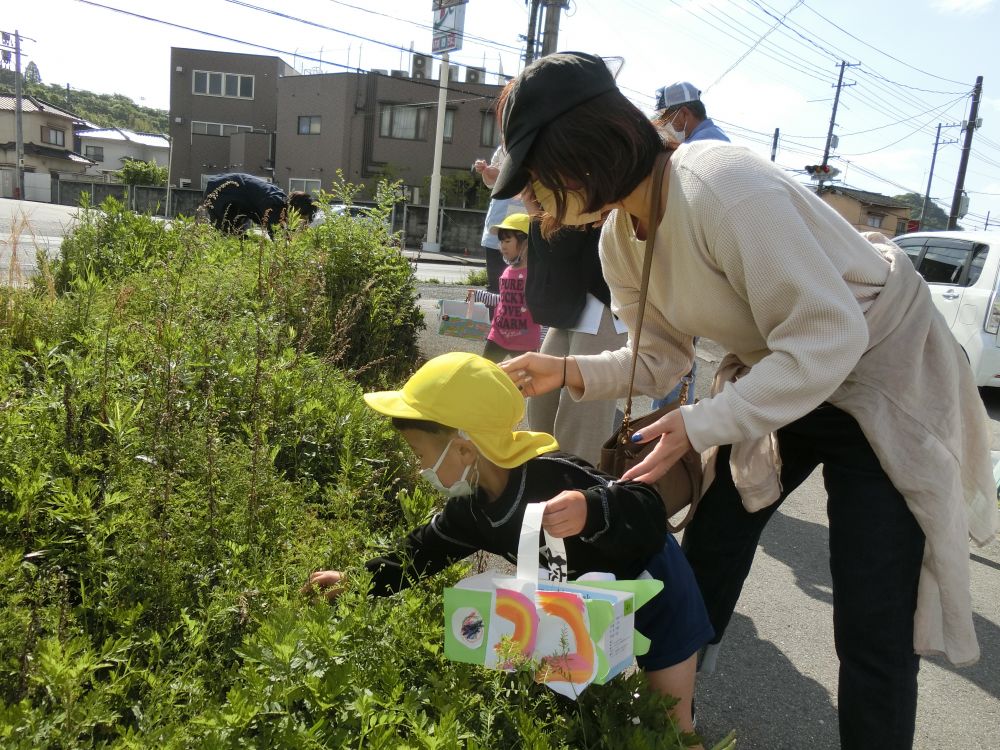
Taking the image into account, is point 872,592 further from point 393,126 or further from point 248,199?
point 393,126

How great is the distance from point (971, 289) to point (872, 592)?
26.4ft

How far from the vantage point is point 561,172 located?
1.76 metres

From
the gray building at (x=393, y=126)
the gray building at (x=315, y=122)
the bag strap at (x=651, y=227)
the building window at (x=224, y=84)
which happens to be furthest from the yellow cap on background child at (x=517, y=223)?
the building window at (x=224, y=84)

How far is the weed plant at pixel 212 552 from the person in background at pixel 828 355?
582 millimetres

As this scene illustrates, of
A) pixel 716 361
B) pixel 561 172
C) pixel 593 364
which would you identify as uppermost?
pixel 561 172

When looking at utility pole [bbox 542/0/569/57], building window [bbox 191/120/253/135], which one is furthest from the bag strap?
building window [bbox 191/120/253/135]

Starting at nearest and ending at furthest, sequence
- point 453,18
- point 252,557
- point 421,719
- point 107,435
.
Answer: point 421,719
point 252,557
point 107,435
point 453,18

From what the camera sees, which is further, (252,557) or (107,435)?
(107,435)

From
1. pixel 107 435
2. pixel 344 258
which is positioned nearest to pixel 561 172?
pixel 107 435

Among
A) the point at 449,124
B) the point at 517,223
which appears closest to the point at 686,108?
the point at 517,223

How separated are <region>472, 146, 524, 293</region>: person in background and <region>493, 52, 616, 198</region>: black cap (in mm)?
2244

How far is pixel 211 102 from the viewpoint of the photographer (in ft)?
157

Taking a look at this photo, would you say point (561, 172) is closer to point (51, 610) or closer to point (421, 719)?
point (421, 719)

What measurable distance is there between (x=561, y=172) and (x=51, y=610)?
1.68 m
